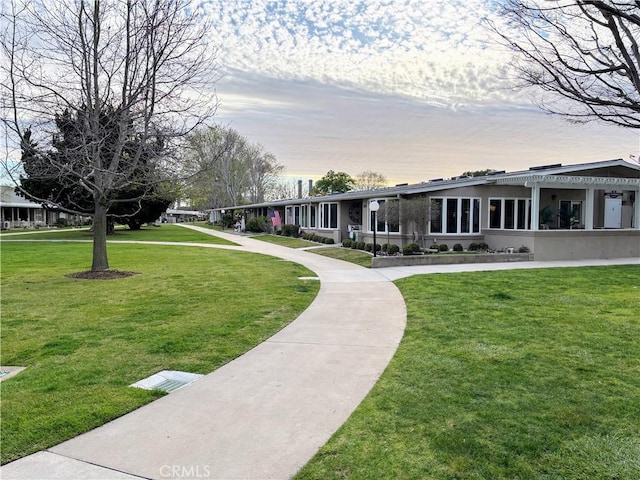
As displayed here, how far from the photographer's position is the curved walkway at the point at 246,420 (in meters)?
2.89

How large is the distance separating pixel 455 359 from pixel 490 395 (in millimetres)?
1029

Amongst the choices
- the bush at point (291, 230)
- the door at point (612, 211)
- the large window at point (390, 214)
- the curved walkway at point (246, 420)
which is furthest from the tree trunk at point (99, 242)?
the door at point (612, 211)

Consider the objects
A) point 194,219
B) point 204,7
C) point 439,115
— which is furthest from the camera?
point 194,219

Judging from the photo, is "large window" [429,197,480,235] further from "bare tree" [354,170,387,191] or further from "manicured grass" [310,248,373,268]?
"bare tree" [354,170,387,191]

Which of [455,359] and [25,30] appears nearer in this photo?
[455,359]

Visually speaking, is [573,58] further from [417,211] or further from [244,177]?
[244,177]

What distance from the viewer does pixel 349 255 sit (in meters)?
18.1

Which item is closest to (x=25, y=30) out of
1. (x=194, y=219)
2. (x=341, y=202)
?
(x=341, y=202)

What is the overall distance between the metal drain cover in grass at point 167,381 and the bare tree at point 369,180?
6527 centimetres

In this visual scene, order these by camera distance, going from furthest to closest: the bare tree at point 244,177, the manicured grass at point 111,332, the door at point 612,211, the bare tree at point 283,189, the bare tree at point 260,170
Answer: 1. the bare tree at point 283,189
2. the bare tree at point 260,170
3. the bare tree at point 244,177
4. the door at point 612,211
5. the manicured grass at point 111,332

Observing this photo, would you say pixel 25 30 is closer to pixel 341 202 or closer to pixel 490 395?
pixel 490 395

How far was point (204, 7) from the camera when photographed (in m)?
12.2

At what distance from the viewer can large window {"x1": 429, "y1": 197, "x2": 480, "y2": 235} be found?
1858cm

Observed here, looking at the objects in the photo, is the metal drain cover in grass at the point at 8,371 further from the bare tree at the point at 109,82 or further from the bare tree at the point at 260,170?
the bare tree at the point at 260,170
